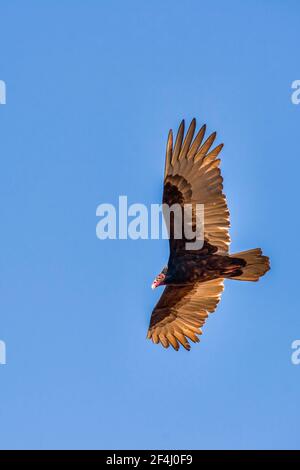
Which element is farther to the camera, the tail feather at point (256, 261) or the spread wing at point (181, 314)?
the spread wing at point (181, 314)

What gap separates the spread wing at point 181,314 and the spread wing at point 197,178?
4.17 feet

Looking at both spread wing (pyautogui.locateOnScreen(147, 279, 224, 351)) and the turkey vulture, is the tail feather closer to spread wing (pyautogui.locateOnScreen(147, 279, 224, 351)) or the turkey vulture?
the turkey vulture

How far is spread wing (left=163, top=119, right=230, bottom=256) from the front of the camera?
1498cm

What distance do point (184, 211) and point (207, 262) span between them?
0.81 m

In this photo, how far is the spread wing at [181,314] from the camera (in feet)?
53.4

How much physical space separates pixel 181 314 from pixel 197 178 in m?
2.44

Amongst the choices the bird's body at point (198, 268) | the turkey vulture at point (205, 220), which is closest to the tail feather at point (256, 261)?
the turkey vulture at point (205, 220)

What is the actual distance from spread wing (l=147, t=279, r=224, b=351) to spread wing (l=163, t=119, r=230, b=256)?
127 cm

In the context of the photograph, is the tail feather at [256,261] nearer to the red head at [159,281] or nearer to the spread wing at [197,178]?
the spread wing at [197,178]

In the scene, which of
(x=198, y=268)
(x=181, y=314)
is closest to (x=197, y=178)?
(x=198, y=268)

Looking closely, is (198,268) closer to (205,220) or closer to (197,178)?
(205,220)
